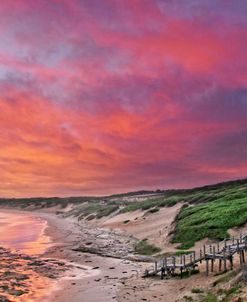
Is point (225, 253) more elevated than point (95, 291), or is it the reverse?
point (225, 253)

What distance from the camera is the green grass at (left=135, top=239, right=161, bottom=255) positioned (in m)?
Result: 53.2

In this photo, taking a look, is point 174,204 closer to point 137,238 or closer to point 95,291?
point 137,238

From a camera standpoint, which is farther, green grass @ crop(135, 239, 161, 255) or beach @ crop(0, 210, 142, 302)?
green grass @ crop(135, 239, 161, 255)

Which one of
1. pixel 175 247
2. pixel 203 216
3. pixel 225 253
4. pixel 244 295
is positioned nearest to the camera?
pixel 244 295

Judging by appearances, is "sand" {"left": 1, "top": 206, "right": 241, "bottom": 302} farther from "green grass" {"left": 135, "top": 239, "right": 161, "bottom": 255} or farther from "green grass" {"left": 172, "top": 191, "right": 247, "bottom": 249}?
"green grass" {"left": 172, "top": 191, "right": 247, "bottom": 249}

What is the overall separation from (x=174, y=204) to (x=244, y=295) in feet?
228

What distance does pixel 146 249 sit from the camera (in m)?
54.9

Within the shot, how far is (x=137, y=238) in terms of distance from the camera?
67.3m

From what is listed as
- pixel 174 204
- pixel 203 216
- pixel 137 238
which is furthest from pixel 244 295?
pixel 174 204

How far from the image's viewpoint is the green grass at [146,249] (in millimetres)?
53209

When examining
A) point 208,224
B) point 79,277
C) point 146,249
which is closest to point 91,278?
point 79,277

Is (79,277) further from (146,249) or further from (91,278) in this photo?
(146,249)

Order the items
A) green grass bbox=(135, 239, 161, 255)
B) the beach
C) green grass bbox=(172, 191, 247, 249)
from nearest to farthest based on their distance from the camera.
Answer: the beach
green grass bbox=(135, 239, 161, 255)
green grass bbox=(172, 191, 247, 249)

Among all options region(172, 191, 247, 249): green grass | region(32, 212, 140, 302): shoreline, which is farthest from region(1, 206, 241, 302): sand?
region(172, 191, 247, 249): green grass
